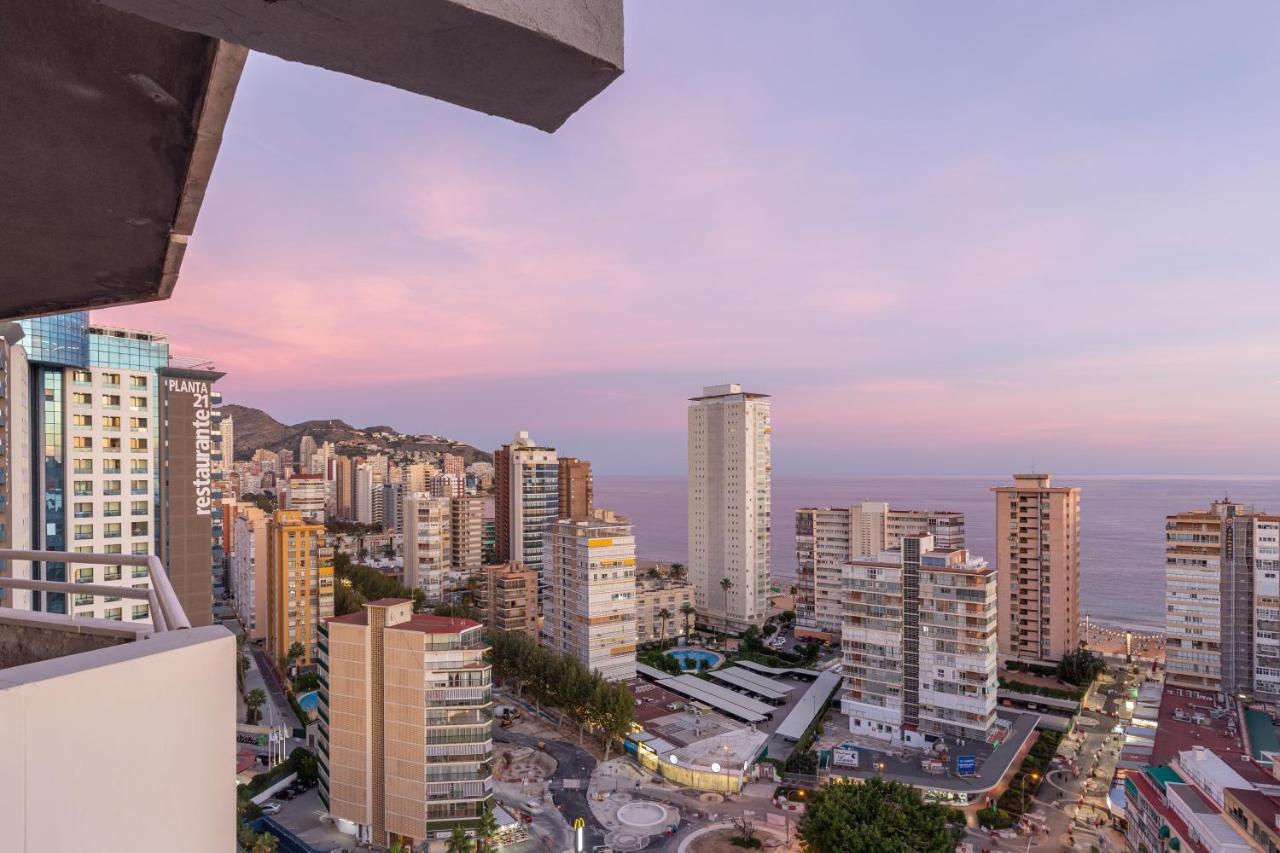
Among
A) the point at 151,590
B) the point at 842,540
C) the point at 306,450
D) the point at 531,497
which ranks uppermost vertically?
the point at 151,590

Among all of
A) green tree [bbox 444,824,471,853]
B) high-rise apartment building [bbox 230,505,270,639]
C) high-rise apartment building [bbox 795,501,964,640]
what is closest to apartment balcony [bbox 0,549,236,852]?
green tree [bbox 444,824,471,853]

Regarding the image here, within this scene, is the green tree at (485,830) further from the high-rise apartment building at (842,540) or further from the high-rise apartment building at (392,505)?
the high-rise apartment building at (392,505)

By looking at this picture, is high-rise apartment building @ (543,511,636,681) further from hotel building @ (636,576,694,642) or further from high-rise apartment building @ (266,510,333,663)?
high-rise apartment building @ (266,510,333,663)

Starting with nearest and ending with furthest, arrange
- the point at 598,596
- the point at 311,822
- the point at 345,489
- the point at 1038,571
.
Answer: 1. the point at 311,822
2. the point at 598,596
3. the point at 1038,571
4. the point at 345,489

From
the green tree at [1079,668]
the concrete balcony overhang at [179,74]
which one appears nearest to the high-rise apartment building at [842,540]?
the green tree at [1079,668]

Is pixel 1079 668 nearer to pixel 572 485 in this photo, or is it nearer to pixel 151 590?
pixel 572 485

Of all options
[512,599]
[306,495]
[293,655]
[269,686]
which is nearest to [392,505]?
[306,495]

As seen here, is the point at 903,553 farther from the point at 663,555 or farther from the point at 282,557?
the point at 663,555

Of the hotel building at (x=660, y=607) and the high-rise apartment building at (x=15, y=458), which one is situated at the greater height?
the high-rise apartment building at (x=15, y=458)
